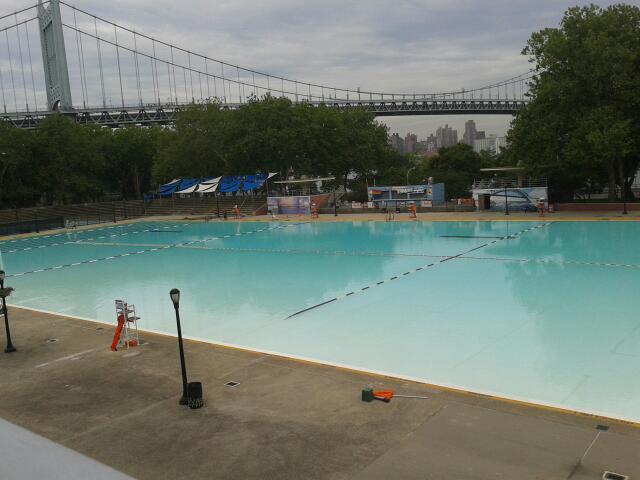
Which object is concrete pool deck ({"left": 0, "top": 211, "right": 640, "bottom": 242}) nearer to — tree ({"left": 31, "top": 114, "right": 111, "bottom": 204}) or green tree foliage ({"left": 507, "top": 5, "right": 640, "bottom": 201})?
green tree foliage ({"left": 507, "top": 5, "right": 640, "bottom": 201})

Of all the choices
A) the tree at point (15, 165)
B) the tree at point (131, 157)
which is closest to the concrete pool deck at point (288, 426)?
the tree at point (15, 165)

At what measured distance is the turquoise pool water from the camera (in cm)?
1011

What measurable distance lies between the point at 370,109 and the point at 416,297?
102 metres

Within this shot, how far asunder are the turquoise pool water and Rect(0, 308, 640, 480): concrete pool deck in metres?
→ 1.20

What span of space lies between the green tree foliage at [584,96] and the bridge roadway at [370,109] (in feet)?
264

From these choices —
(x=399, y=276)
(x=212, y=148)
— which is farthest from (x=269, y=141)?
(x=399, y=276)

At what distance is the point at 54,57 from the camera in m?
92.8

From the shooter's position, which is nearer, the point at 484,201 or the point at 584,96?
the point at 584,96

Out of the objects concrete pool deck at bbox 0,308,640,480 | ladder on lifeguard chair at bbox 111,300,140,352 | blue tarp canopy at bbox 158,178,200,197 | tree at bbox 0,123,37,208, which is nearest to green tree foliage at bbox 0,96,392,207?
tree at bbox 0,123,37,208

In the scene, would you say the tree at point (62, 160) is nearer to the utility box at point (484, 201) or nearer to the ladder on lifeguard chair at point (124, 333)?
the utility box at point (484, 201)

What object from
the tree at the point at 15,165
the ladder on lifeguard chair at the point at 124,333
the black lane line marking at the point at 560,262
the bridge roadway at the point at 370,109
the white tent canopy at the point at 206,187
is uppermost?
the bridge roadway at the point at 370,109

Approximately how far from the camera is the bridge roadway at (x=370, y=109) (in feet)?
357

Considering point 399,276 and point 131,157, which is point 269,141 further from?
point 399,276

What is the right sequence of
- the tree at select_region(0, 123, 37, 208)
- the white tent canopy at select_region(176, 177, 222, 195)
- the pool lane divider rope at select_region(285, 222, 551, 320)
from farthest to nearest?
the white tent canopy at select_region(176, 177, 222, 195), the tree at select_region(0, 123, 37, 208), the pool lane divider rope at select_region(285, 222, 551, 320)
